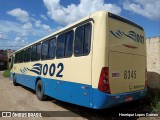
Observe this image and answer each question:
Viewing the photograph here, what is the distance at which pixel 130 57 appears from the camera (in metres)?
6.68

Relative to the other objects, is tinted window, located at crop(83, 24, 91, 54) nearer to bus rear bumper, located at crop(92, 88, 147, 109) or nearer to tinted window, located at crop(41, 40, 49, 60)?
bus rear bumper, located at crop(92, 88, 147, 109)

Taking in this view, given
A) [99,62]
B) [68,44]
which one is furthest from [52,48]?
[99,62]

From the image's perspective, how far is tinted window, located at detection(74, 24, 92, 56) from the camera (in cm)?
623

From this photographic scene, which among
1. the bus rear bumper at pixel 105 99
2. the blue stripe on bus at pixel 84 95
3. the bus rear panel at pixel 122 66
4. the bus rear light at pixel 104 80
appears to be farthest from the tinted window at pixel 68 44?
the bus rear bumper at pixel 105 99

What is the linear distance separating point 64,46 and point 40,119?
8.44ft

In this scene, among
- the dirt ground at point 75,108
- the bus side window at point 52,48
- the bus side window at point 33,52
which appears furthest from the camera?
the bus side window at point 33,52

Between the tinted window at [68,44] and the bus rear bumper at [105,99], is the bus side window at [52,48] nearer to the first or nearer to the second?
the tinted window at [68,44]

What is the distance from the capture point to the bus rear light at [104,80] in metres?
5.75

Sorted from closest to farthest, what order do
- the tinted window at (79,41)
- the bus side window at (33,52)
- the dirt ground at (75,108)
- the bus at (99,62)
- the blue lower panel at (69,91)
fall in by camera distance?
the bus at (99,62)
the blue lower panel at (69,91)
the tinted window at (79,41)
the dirt ground at (75,108)
the bus side window at (33,52)

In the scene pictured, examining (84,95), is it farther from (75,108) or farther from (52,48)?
(52,48)

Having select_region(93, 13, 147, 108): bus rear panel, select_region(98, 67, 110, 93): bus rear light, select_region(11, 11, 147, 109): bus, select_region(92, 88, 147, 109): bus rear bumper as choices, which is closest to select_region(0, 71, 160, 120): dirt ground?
select_region(11, 11, 147, 109): bus

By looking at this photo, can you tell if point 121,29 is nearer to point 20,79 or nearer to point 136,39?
point 136,39

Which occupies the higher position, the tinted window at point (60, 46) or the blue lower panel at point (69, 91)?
the tinted window at point (60, 46)

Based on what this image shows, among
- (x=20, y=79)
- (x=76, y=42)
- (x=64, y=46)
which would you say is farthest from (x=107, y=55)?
(x=20, y=79)
